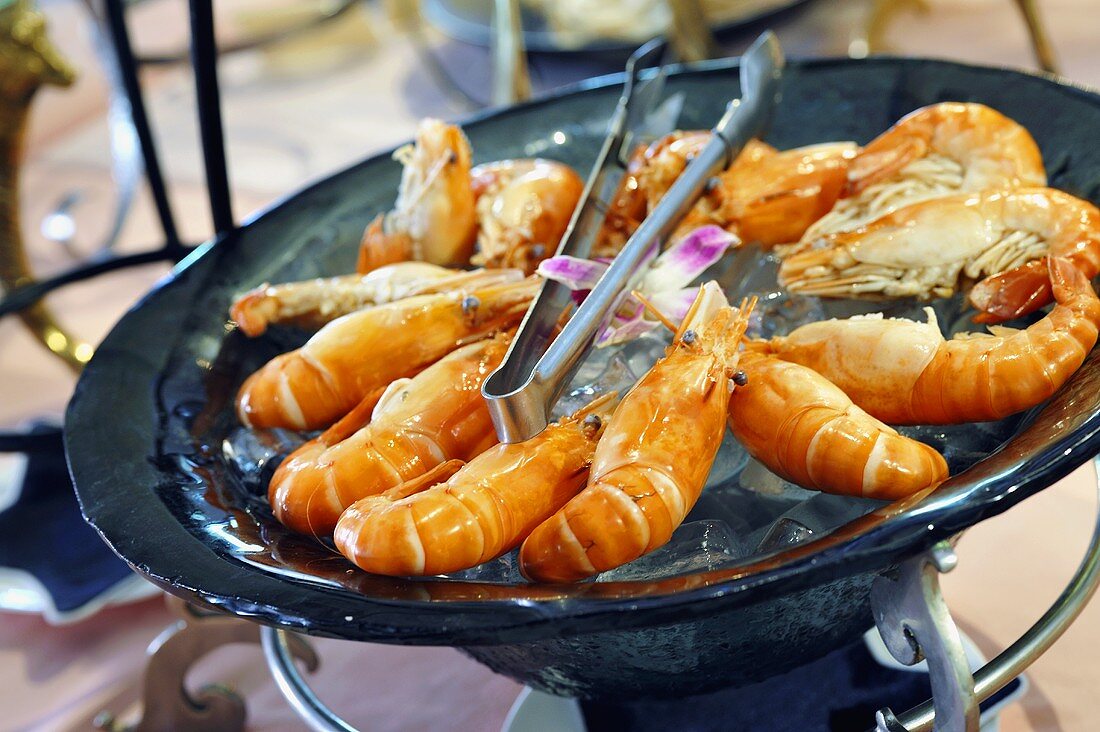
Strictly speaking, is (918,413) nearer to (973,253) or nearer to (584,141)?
(973,253)

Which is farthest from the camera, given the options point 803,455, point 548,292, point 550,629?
point 548,292

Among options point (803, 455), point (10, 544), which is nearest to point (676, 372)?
point (803, 455)

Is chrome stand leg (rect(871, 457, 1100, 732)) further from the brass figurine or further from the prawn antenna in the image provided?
the brass figurine

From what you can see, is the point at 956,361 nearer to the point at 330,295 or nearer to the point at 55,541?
the point at 330,295

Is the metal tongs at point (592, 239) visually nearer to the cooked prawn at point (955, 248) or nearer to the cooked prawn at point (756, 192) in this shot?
the cooked prawn at point (756, 192)

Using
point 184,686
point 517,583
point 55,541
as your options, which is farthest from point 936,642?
point 55,541

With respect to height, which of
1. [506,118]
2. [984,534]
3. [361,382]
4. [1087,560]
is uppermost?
[506,118]
